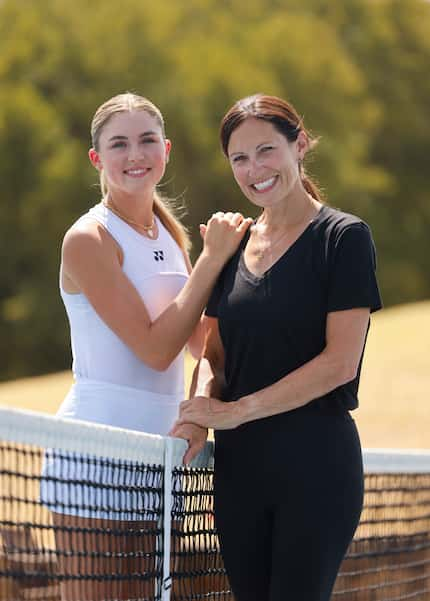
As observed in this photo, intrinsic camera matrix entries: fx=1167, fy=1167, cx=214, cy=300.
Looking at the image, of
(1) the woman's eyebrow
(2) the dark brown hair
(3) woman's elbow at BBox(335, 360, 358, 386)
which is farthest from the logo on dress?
(3) woman's elbow at BBox(335, 360, 358, 386)

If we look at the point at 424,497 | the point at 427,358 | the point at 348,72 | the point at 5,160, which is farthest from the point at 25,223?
the point at 424,497

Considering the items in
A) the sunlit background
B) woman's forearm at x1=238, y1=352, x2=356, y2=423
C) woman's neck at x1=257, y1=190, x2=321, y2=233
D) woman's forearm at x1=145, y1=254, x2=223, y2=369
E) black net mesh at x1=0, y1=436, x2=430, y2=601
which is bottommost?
black net mesh at x1=0, y1=436, x2=430, y2=601

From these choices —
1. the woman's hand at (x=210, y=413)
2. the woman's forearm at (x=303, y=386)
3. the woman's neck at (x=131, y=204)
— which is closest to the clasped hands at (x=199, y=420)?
the woman's hand at (x=210, y=413)

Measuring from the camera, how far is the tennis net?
333 centimetres

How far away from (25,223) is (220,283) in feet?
118

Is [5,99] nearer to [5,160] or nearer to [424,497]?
[5,160]

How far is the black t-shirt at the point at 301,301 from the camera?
3.36 m

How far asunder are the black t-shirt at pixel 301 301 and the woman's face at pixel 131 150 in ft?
2.09

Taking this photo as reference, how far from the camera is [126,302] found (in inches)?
148

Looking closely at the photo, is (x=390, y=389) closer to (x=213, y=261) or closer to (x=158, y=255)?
(x=158, y=255)

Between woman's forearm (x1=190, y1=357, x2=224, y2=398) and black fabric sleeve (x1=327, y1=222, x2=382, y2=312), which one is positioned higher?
black fabric sleeve (x1=327, y1=222, x2=382, y2=312)

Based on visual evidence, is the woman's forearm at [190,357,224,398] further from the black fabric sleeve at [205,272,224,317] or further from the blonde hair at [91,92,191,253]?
the blonde hair at [91,92,191,253]

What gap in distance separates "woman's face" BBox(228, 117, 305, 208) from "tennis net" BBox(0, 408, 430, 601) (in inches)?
32.4

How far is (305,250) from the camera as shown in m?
3.46
